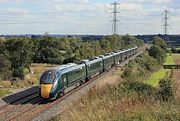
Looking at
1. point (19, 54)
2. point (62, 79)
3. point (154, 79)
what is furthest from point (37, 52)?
point (62, 79)

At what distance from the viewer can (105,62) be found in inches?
1994

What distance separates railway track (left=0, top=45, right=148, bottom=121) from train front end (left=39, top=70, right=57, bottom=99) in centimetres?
57

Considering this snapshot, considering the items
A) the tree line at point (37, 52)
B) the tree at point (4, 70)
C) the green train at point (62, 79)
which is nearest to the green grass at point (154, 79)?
the green train at point (62, 79)

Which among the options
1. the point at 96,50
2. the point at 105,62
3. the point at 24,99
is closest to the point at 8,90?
the point at 24,99

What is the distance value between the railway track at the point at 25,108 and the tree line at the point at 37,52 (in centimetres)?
1450

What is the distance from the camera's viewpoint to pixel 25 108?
955 inches

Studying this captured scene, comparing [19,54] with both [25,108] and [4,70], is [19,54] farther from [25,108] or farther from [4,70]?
[25,108]

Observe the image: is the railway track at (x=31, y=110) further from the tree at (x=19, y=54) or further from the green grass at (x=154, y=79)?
the tree at (x=19, y=54)

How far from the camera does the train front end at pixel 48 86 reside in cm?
2622

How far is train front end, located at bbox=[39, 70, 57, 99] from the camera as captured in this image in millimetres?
26219

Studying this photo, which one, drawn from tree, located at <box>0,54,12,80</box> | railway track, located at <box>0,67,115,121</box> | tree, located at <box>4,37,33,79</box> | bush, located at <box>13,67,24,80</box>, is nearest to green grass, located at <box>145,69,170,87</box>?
bush, located at <box>13,67,24,80</box>

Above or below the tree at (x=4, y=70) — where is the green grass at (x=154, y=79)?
below

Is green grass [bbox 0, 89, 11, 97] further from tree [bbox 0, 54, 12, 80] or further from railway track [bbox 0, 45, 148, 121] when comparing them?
tree [bbox 0, 54, 12, 80]

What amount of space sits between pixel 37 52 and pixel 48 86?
57.9 metres
